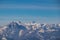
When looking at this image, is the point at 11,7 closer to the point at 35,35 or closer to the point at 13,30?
the point at 13,30

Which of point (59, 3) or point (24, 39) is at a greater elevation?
point (59, 3)

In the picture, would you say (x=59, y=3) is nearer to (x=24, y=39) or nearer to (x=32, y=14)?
(x=32, y=14)

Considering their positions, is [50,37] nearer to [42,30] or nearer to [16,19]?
[42,30]

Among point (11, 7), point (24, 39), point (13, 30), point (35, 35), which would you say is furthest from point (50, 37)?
point (11, 7)

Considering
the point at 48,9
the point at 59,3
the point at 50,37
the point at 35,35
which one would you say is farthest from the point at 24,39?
the point at 59,3

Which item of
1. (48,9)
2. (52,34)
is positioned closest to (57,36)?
(52,34)

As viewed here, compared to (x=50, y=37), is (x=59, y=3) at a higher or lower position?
higher

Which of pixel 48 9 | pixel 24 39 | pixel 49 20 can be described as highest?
pixel 48 9
